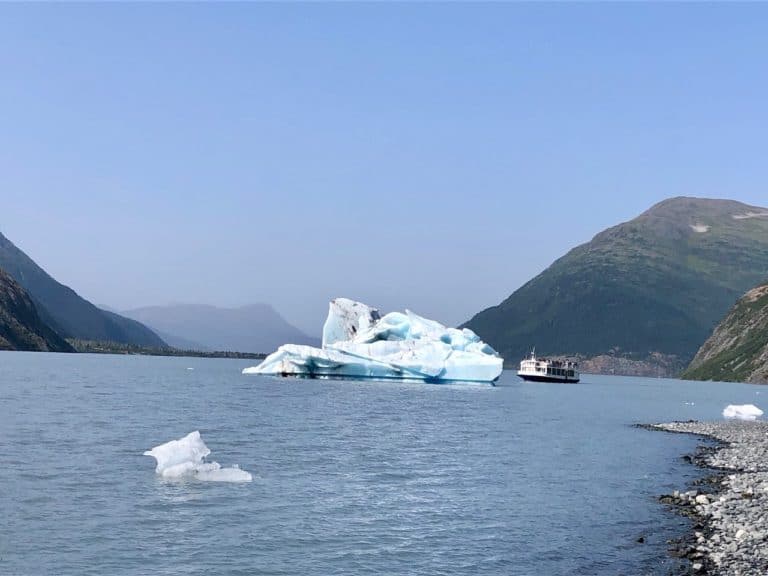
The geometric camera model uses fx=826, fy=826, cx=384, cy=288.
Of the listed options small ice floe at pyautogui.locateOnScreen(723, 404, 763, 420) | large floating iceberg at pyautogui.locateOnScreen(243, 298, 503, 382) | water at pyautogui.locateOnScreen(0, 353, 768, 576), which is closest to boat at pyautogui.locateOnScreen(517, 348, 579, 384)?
large floating iceberg at pyautogui.locateOnScreen(243, 298, 503, 382)

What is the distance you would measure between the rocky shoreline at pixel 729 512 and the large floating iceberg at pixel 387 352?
5335cm

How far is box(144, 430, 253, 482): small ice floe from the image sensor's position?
28.7m

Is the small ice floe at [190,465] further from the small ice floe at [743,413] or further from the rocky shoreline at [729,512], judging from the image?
the small ice floe at [743,413]

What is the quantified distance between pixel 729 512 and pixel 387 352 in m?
72.7

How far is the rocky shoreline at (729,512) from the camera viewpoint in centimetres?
1956

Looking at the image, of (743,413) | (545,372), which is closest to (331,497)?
(743,413)

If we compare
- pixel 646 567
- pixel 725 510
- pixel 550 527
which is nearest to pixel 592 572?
pixel 646 567

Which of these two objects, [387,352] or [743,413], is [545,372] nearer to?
[387,352]

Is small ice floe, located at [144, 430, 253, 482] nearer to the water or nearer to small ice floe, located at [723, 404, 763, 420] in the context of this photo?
the water

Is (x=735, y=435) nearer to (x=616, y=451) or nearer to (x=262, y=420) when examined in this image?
(x=616, y=451)

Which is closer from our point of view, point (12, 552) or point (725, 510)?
point (12, 552)

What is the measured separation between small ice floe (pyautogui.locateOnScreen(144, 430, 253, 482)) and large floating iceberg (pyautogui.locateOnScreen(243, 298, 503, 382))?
66496 millimetres

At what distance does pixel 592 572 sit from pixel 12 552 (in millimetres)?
13467

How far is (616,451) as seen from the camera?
147ft
